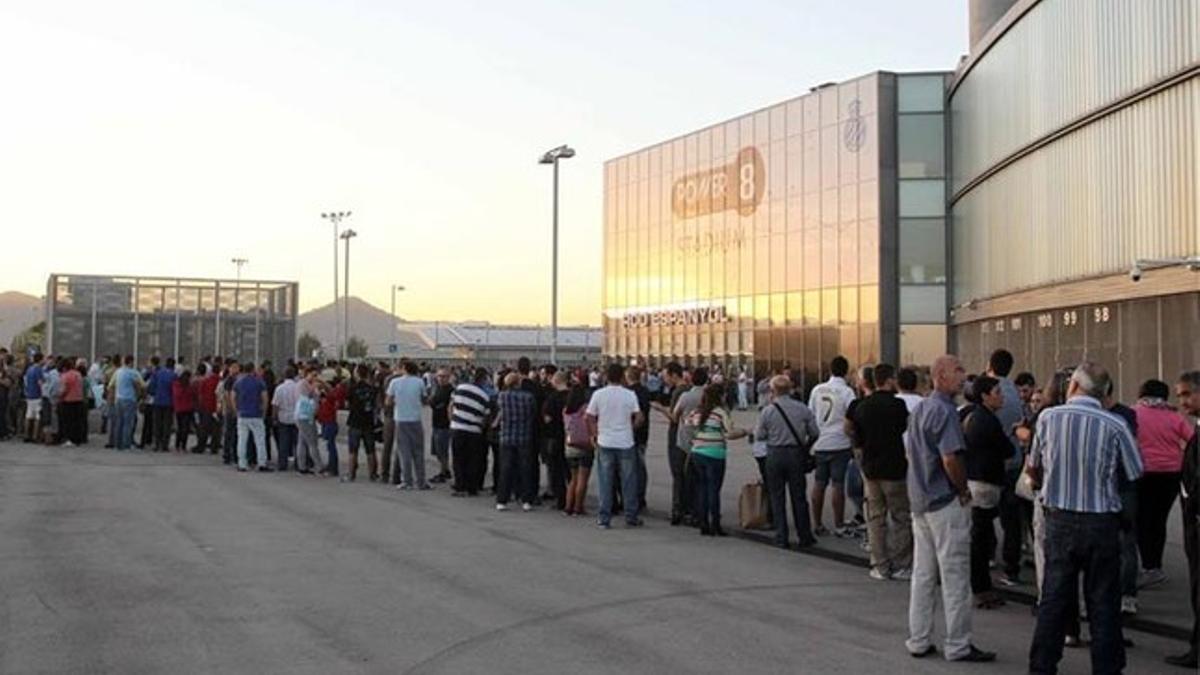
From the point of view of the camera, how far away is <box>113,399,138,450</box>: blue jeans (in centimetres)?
2425

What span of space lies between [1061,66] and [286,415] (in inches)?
779

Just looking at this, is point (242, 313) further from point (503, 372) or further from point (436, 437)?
point (503, 372)

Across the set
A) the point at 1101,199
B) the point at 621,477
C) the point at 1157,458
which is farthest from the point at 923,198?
the point at 1157,458

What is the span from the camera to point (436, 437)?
757 inches

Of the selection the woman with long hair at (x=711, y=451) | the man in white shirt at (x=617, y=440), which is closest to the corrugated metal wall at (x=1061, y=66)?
the woman with long hair at (x=711, y=451)

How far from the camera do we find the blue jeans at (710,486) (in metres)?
13.7

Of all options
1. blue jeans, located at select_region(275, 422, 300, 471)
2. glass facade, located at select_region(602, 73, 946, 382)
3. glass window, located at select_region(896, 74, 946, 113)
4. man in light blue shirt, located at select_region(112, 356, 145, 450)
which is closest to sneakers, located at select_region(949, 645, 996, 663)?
blue jeans, located at select_region(275, 422, 300, 471)

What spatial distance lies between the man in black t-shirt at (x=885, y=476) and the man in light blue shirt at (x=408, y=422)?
8.34 meters

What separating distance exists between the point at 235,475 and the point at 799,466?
10410 mm

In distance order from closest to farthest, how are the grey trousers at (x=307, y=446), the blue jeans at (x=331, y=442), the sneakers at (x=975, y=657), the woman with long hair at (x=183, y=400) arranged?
the sneakers at (x=975, y=657) < the grey trousers at (x=307, y=446) < the blue jeans at (x=331, y=442) < the woman with long hair at (x=183, y=400)

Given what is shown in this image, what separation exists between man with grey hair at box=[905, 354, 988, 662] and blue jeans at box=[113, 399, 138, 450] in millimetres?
19407

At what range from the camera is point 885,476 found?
10797 mm

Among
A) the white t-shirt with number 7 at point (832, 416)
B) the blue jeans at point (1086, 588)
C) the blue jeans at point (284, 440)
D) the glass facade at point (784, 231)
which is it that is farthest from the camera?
the glass facade at point (784, 231)

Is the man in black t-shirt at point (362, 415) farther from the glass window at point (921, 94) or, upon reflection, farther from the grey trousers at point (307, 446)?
the glass window at point (921, 94)
